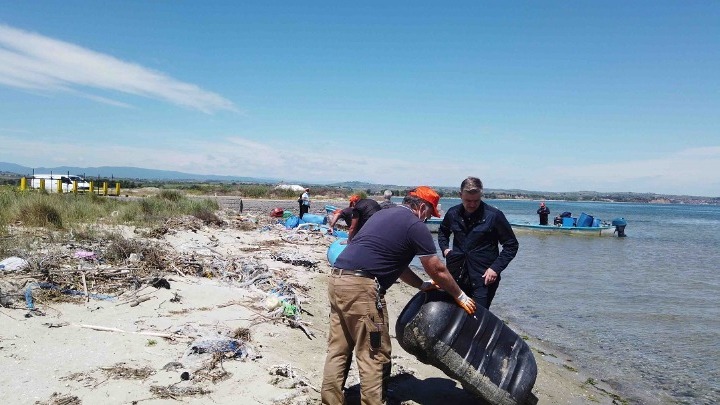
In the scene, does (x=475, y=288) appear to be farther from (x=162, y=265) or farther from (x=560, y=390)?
(x=162, y=265)

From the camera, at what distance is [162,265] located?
729 centimetres

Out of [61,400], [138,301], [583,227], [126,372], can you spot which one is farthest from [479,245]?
[583,227]

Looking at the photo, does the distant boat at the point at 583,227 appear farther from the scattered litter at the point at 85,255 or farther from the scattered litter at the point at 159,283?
the scattered litter at the point at 85,255

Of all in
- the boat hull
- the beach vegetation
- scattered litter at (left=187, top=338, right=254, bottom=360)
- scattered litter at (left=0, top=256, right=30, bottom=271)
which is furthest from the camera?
the boat hull

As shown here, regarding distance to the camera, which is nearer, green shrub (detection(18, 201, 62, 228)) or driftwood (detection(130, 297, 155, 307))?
driftwood (detection(130, 297, 155, 307))

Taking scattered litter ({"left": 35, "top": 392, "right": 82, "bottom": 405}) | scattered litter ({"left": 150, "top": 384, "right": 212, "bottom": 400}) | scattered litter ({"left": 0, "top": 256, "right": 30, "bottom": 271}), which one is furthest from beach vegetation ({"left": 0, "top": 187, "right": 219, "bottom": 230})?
scattered litter ({"left": 150, "top": 384, "right": 212, "bottom": 400})

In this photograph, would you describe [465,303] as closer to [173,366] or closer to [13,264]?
[173,366]

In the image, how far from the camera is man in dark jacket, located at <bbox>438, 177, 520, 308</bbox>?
429 cm

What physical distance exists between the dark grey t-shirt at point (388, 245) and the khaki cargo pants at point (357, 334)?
112 millimetres

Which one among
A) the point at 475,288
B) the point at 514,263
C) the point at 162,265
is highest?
the point at 475,288

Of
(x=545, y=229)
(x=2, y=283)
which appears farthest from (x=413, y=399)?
(x=545, y=229)

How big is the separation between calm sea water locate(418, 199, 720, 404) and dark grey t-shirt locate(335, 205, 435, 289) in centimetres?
416

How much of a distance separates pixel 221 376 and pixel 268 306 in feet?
7.07

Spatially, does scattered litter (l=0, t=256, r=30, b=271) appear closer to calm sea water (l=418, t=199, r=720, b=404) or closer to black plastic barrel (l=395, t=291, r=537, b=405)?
black plastic barrel (l=395, t=291, r=537, b=405)
